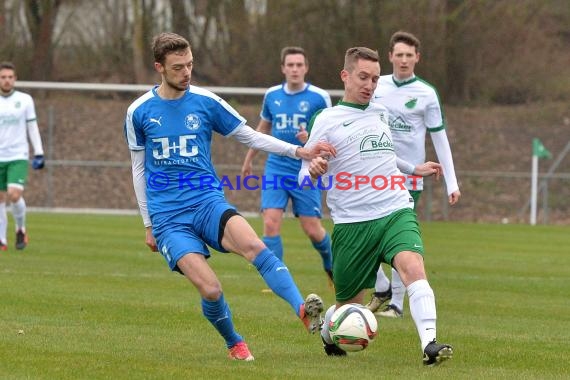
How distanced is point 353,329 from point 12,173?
9.73m

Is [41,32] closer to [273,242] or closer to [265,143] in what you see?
[273,242]

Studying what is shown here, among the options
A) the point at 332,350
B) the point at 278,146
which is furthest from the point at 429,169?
the point at 332,350

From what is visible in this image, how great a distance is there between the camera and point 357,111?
25.7 feet

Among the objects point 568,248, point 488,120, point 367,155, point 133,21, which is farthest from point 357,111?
point 133,21

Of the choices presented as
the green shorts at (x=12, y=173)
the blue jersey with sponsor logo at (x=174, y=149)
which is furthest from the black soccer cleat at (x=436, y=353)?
the green shorts at (x=12, y=173)

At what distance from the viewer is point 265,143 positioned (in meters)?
7.74

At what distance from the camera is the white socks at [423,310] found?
7.13m

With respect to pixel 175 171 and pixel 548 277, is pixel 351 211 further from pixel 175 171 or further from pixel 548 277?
pixel 548 277

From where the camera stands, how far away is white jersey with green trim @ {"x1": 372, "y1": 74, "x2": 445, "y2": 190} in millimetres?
10086

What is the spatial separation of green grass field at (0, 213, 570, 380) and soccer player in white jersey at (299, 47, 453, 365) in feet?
1.92

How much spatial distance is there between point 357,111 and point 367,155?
1.03 ft

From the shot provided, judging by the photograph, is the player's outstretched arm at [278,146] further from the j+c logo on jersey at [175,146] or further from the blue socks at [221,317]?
the blue socks at [221,317]

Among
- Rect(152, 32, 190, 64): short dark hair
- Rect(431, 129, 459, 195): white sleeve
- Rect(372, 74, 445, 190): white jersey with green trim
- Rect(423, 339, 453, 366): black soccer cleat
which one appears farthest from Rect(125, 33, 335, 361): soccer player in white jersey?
Rect(372, 74, 445, 190): white jersey with green trim

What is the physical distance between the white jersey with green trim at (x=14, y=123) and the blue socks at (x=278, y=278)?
9430mm
